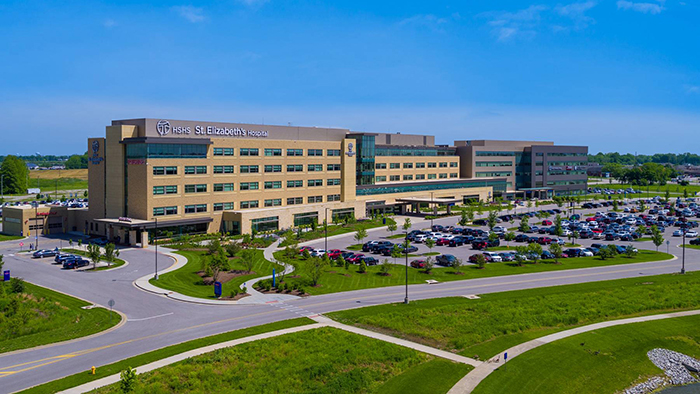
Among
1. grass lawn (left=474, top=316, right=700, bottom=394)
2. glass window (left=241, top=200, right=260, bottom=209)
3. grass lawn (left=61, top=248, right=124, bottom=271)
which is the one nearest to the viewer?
grass lawn (left=474, top=316, right=700, bottom=394)

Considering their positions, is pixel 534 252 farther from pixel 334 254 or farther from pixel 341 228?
pixel 341 228

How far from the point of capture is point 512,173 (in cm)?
17775

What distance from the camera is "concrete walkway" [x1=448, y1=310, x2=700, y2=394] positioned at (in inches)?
1435

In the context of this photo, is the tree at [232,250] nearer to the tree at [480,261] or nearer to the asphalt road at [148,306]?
the asphalt road at [148,306]

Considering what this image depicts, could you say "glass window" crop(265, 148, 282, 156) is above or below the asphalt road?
above

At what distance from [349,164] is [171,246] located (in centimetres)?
4944

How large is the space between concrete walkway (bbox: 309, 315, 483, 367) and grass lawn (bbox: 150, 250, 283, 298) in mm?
14997

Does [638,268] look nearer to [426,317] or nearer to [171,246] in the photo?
[426,317]

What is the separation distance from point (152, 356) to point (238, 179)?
65.1 meters

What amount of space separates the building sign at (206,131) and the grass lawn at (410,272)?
95.3ft

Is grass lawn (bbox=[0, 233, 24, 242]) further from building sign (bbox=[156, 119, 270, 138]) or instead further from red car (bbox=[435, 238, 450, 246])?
red car (bbox=[435, 238, 450, 246])

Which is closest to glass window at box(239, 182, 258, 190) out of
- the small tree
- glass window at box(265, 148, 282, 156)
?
glass window at box(265, 148, 282, 156)

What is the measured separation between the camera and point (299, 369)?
124 feet

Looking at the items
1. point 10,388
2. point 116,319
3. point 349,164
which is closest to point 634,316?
point 116,319
